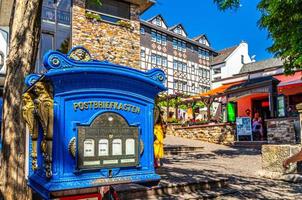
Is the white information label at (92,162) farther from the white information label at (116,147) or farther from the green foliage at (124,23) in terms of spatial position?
the green foliage at (124,23)

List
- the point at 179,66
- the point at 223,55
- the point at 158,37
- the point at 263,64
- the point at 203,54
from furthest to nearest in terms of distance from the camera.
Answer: the point at 203,54 → the point at 223,55 → the point at 179,66 → the point at 158,37 → the point at 263,64

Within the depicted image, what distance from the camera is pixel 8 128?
2.42 meters

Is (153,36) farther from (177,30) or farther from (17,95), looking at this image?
(17,95)

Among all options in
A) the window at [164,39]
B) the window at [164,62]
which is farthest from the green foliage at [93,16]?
the window at [164,39]

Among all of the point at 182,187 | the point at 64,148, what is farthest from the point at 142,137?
the point at 182,187

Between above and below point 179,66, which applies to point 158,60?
above

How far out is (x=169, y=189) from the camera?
204 inches

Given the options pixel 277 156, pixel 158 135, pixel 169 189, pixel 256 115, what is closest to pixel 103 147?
pixel 158 135

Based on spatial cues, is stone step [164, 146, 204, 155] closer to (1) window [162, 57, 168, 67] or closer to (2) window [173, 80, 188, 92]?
(2) window [173, 80, 188, 92]

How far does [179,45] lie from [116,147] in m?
38.9

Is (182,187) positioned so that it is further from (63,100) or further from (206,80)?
(206,80)

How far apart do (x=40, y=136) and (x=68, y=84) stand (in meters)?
0.44

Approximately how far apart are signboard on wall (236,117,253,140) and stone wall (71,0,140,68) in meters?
6.20

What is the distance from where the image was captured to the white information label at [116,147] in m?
1.97
